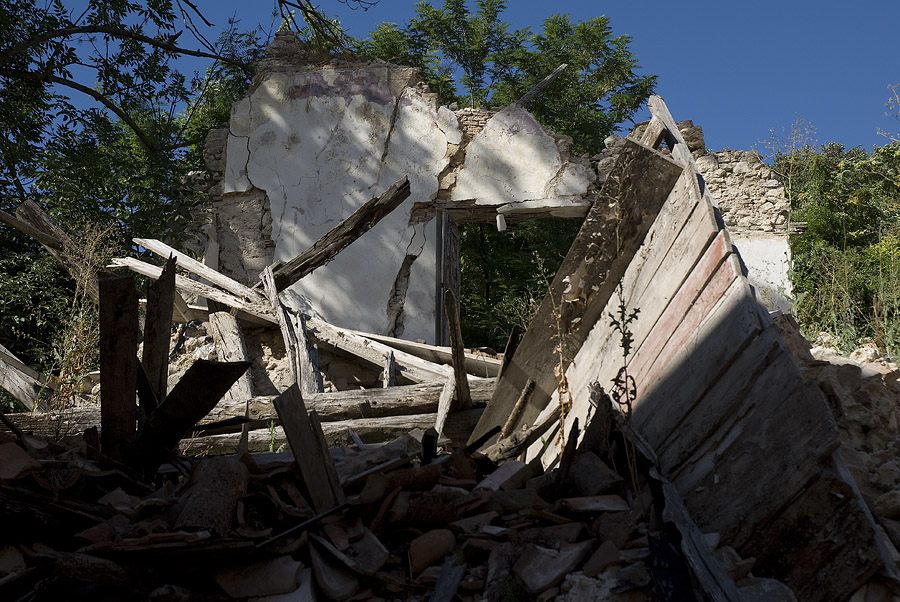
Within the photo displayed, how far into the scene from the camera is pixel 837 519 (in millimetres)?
1672

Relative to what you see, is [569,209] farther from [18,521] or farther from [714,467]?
[18,521]

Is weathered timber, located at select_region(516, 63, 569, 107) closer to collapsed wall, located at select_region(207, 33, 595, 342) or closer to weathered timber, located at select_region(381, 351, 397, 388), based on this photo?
collapsed wall, located at select_region(207, 33, 595, 342)

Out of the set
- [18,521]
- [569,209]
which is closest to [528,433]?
[18,521]

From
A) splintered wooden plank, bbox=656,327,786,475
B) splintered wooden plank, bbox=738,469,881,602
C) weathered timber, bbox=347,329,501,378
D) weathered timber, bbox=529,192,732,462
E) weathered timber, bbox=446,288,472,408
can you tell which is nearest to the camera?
splintered wooden plank, bbox=738,469,881,602

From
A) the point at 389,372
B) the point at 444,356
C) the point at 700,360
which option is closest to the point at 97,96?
the point at 389,372

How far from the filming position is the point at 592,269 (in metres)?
3.29

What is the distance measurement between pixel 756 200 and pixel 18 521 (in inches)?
394

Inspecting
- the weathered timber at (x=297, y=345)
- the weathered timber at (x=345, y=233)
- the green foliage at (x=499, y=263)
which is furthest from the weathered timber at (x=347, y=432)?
the green foliage at (x=499, y=263)

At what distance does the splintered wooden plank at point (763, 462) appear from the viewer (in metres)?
1.73

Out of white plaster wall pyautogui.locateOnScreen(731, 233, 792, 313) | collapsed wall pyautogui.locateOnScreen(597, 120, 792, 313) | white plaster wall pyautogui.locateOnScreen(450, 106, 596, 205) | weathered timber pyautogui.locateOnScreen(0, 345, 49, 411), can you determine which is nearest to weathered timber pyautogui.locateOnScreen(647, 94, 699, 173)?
white plaster wall pyautogui.locateOnScreen(450, 106, 596, 205)

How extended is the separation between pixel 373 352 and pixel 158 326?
12.1 feet

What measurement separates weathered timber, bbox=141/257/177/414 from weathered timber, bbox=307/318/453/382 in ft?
10.2

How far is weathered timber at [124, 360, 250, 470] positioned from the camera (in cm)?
237

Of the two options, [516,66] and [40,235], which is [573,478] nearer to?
[40,235]
